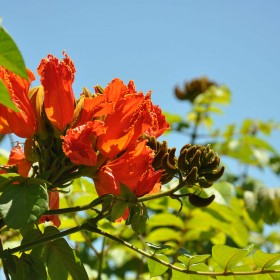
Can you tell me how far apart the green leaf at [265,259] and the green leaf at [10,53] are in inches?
25.3

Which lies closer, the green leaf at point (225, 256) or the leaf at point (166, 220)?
the green leaf at point (225, 256)

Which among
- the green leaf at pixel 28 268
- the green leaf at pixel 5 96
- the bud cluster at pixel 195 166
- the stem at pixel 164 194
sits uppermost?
the green leaf at pixel 5 96

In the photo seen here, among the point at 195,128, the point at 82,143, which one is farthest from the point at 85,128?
the point at 195,128

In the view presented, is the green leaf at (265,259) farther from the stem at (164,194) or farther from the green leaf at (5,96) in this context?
the green leaf at (5,96)

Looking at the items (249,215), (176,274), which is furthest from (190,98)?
(176,274)

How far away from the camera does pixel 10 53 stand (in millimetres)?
926

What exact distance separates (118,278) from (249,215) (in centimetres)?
86

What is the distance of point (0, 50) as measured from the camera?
926 mm

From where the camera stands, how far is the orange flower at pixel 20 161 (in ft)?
4.12

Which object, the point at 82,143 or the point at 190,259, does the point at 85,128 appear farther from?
the point at 190,259

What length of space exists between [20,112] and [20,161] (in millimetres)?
140

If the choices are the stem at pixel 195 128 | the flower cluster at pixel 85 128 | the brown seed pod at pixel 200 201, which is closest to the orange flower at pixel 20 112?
the flower cluster at pixel 85 128

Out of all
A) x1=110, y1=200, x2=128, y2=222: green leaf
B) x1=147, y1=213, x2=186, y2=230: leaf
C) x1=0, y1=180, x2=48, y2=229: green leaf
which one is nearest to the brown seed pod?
x1=110, y1=200, x2=128, y2=222: green leaf

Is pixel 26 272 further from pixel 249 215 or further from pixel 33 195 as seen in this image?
pixel 249 215
